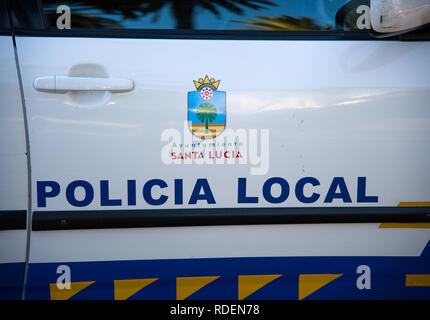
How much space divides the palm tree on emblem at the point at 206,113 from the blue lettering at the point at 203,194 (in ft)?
0.52

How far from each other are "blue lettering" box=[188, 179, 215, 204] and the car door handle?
358 millimetres

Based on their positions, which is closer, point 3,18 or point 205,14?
point 3,18

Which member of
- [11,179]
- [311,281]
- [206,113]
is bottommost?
[311,281]

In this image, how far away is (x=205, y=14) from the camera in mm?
1225

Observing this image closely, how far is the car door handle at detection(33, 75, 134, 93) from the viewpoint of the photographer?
1060 mm

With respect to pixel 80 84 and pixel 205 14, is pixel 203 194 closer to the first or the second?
pixel 80 84

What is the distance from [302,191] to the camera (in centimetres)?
113

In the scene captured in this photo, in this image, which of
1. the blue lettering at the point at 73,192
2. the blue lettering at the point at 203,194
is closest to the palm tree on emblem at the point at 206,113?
the blue lettering at the point at 203,194

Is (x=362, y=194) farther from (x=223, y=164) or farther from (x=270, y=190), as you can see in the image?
(x=223, y=164)

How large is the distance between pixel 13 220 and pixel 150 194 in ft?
1.34

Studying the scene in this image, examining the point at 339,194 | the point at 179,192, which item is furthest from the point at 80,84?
the point at 339,194

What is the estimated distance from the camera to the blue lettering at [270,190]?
1.12 metres

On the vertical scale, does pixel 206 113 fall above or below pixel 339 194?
above

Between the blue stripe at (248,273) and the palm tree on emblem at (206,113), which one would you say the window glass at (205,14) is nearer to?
the palm tree on emblem at (206,113)
